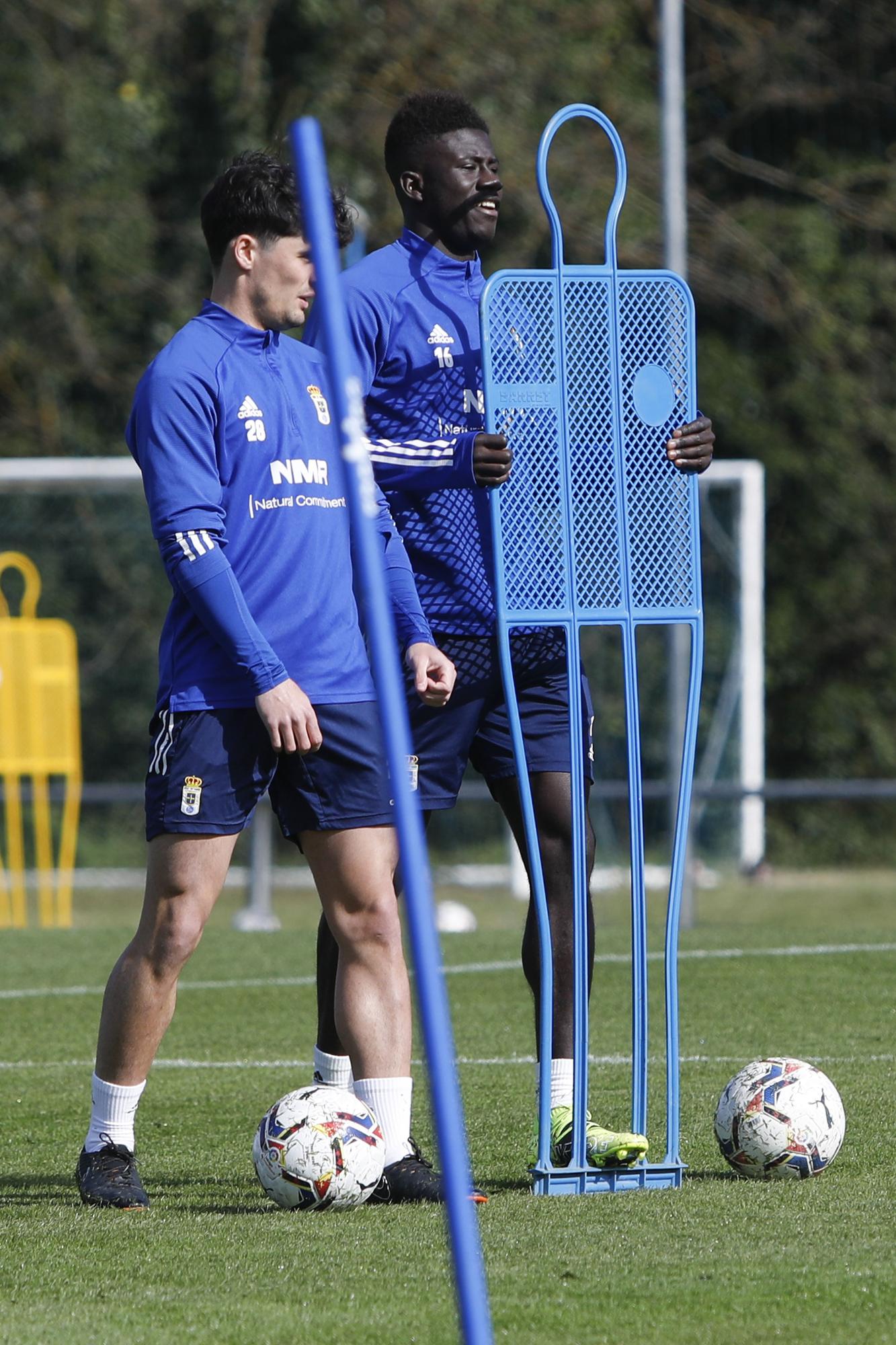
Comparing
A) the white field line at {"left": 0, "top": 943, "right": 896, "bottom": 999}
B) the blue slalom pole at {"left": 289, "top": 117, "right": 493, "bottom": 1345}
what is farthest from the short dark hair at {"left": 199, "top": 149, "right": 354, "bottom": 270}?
the white field line at {"left": 0, "top": 943, "right": 896, "bottom": 999}

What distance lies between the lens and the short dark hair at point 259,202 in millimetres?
4754

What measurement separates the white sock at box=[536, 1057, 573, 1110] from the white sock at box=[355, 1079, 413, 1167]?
40cm

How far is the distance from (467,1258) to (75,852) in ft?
52.3

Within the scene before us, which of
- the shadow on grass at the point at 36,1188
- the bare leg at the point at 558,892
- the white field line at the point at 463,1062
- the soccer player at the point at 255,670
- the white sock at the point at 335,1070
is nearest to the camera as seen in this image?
the soccer player at the point at 255,670

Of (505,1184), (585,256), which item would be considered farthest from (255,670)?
(585,256)

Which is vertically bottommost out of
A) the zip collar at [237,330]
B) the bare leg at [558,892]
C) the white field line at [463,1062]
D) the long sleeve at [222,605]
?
the white field line at [463,1062]

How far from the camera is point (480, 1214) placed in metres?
4.47

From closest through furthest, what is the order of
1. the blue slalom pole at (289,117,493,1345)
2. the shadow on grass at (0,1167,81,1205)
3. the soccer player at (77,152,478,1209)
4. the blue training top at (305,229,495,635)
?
the blue slalom pole at (289,117,493,1345) → the soccer player at (77,152,478,1209) → the shadow on grass at (0,1167,81,1205) → the blue training top at (305,229,495,635)

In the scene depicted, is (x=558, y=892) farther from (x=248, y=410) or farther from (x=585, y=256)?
(x=585, y=256)

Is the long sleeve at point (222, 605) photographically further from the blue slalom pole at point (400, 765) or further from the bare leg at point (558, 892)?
the blue slalom pole at point (400, 765)

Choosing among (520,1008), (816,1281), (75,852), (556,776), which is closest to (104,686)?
(75,852)

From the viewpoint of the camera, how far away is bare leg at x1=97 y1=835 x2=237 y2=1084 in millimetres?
4605

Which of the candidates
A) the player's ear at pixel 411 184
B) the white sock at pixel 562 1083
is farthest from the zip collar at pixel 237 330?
the white sock at pixel 562 1083

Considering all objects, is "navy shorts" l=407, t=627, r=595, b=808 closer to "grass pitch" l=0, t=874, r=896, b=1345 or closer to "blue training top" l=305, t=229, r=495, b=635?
"blue training top" l=305, t=229, r=495, b=635
